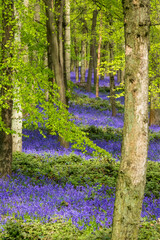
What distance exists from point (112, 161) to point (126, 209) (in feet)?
25.2

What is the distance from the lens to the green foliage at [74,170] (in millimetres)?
9230

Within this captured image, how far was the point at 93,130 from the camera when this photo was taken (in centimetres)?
1727

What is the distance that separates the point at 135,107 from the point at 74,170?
22.4ft

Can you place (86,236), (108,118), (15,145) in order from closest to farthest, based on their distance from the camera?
(86,236)
(15,145)
(108,118)

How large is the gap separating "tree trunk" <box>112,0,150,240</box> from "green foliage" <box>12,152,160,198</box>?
5069 mm

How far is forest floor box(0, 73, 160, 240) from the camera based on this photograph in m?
5.27

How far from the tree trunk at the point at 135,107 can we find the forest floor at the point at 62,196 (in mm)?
1629

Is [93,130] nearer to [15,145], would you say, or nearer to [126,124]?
[15,145]

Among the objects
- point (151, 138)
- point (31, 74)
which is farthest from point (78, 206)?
point (151, 138)

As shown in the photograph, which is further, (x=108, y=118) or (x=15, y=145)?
(x=108, y=118)

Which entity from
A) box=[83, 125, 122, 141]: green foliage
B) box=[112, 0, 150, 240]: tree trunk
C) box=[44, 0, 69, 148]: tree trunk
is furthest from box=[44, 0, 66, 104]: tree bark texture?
box=[112, 0, 150, 240]: tree trunk

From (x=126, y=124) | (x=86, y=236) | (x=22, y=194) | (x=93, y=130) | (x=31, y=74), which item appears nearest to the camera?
(x=126, y=124)

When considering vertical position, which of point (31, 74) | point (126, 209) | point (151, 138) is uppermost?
point (31, 74)

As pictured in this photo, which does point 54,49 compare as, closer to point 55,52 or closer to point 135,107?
point 55,52
